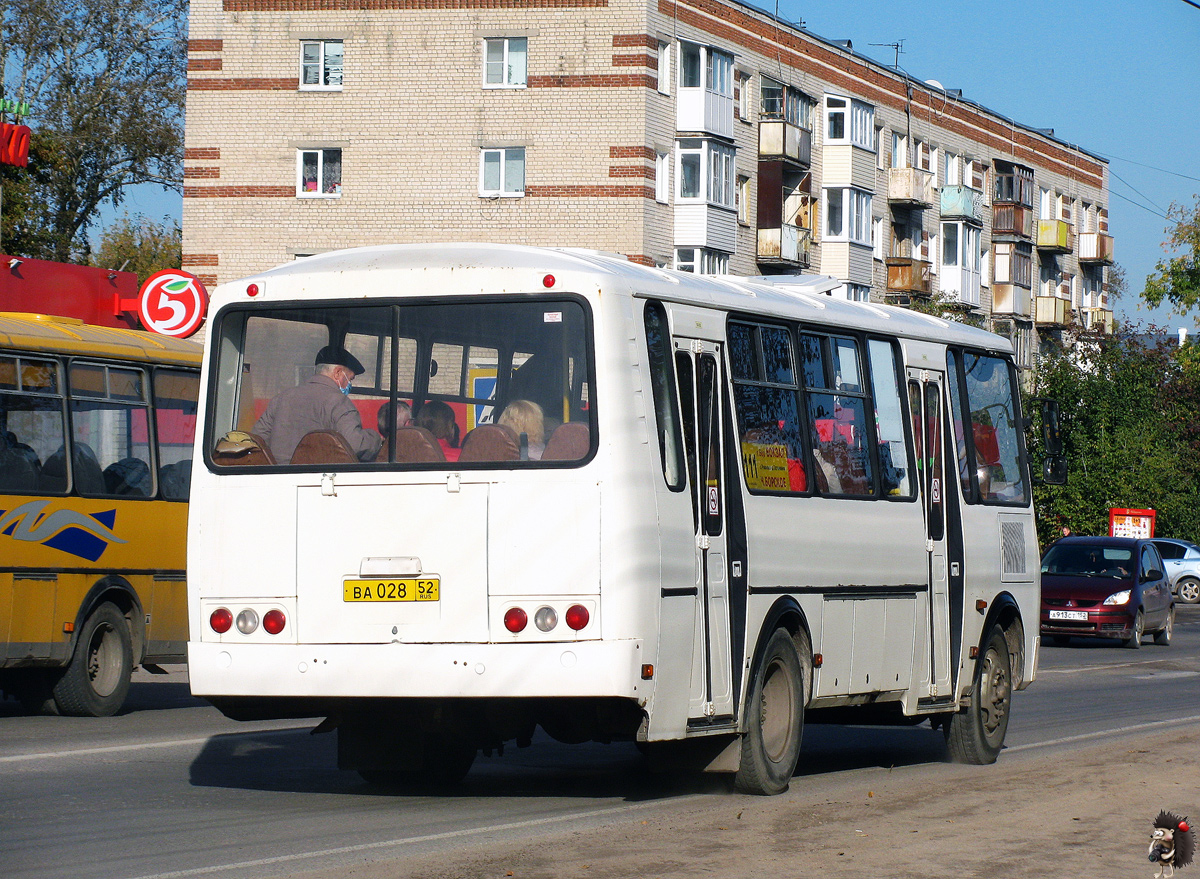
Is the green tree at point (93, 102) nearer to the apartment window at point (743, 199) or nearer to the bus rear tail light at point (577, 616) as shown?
the apartment window at point (743, 199)

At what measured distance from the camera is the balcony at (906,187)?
64.6 metres

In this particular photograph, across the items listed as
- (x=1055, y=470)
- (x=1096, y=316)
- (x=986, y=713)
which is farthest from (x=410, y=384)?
(x=1096, y=316)

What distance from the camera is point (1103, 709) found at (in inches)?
731

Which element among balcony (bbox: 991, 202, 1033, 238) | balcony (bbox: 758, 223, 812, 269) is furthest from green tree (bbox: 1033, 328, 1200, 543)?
balcony (bbox: 991, 202, 1033, 238)

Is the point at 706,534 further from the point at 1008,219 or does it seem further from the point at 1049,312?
the point at 1049,312

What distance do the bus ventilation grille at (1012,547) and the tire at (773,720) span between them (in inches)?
134

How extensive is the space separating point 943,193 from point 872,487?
191 ft

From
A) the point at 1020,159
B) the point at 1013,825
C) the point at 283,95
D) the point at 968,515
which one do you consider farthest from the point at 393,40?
the point at 1013,825

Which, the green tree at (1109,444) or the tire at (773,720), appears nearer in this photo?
the tire at (773,720)

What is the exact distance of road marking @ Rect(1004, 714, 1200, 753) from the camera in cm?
1477

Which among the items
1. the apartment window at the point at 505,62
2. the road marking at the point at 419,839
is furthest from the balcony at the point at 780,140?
the road marking at the point at 419,839

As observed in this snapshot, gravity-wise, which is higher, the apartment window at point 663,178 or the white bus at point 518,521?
the apartment window at point 663,178

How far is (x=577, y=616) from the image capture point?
30.6 ft

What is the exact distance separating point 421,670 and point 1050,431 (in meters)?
6.07
